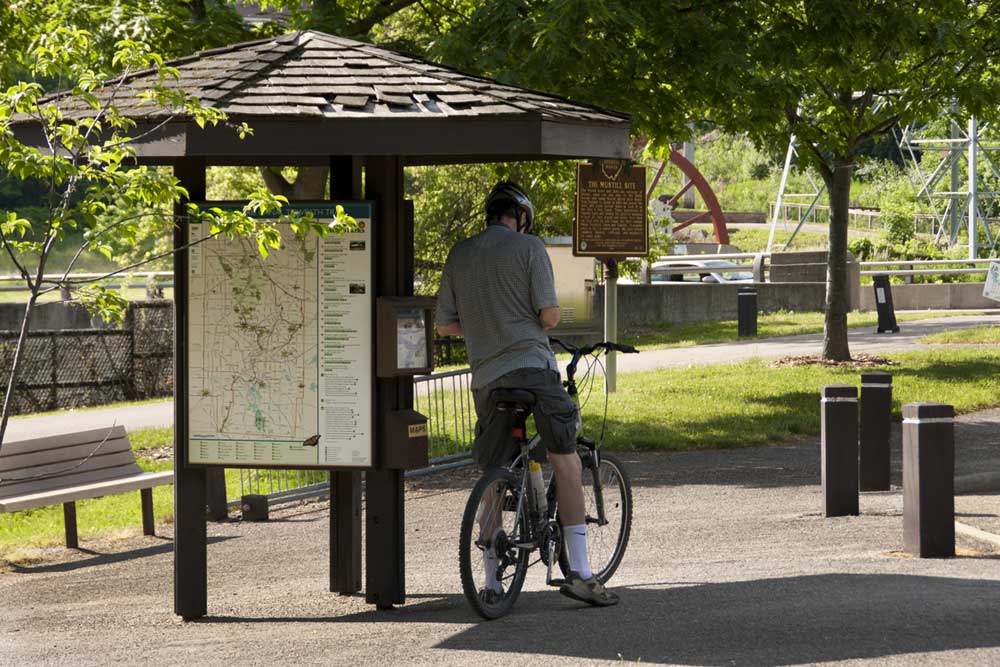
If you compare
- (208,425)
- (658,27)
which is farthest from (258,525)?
(658,27)

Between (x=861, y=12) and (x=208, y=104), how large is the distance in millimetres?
8964

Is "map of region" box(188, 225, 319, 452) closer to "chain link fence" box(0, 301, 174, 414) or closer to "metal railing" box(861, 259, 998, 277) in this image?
"chain link fence" box(0, 301, 174, 414)

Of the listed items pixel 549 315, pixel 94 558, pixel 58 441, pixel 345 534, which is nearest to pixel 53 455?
pixel 58 441

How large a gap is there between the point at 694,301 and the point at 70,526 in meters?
22.2

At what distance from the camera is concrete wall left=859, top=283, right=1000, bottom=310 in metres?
33.8

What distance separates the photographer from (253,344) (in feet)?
24.1

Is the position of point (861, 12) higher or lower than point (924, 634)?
higher

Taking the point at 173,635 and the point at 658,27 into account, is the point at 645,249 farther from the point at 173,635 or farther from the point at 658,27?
the point at 173,635

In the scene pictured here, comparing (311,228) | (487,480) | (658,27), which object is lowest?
(487,480)

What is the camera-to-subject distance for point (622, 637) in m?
6.38

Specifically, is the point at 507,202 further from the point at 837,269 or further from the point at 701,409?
the point at 837,269

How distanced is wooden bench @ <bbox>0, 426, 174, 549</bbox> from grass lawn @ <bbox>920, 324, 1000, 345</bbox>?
15.8m

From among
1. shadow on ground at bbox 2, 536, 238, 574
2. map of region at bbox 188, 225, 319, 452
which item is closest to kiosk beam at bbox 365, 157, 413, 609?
map of region at bbox 188, 225, 319, 452

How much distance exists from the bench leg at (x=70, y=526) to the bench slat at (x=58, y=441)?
451mm
